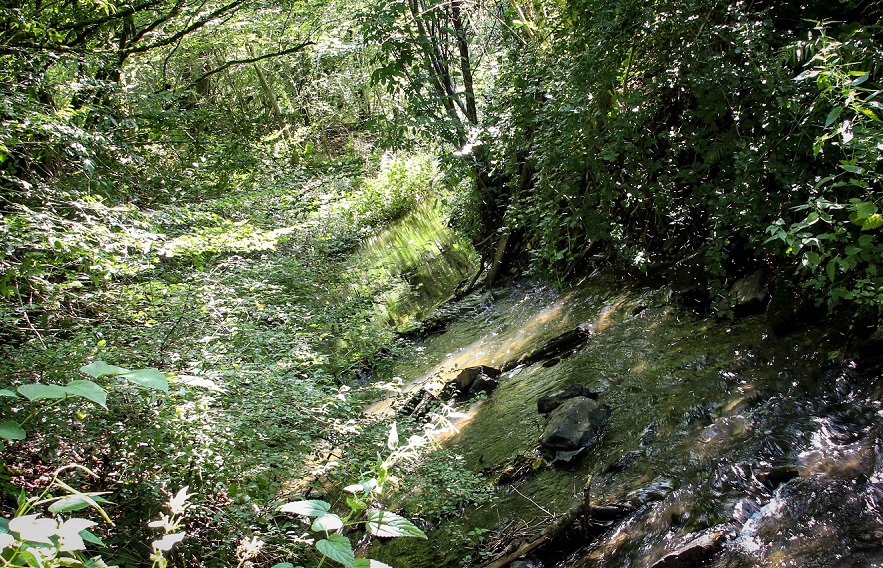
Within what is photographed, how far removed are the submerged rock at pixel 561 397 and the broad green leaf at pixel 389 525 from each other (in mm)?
3764

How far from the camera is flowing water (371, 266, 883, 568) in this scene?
Result: 2912 mm

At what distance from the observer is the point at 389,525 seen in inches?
49.7

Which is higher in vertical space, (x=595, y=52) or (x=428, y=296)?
(x=595, y=52)

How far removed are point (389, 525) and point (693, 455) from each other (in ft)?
9.63

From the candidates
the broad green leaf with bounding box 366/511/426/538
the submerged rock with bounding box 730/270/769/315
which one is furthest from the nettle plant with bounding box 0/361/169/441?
the submerged rock with bounding box 730/270/769/315

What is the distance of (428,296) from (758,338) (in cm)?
615

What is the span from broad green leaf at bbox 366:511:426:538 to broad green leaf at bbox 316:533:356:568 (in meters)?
0.06

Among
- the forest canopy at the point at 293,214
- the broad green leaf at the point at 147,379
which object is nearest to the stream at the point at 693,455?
the forest canopy at the point at 293,214

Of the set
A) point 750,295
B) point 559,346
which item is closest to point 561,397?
point 559,346

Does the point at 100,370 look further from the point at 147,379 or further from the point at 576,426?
the point at 576,426

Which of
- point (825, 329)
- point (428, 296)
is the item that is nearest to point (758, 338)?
point (825, 329)

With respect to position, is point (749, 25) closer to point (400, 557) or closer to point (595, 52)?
point (595, 52)

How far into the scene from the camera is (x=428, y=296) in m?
10.1

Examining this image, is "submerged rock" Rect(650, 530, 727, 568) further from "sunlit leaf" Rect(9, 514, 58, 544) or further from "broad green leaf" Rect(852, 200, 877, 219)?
"sunlit leaf" Rect(9, 514, 58, 544)
